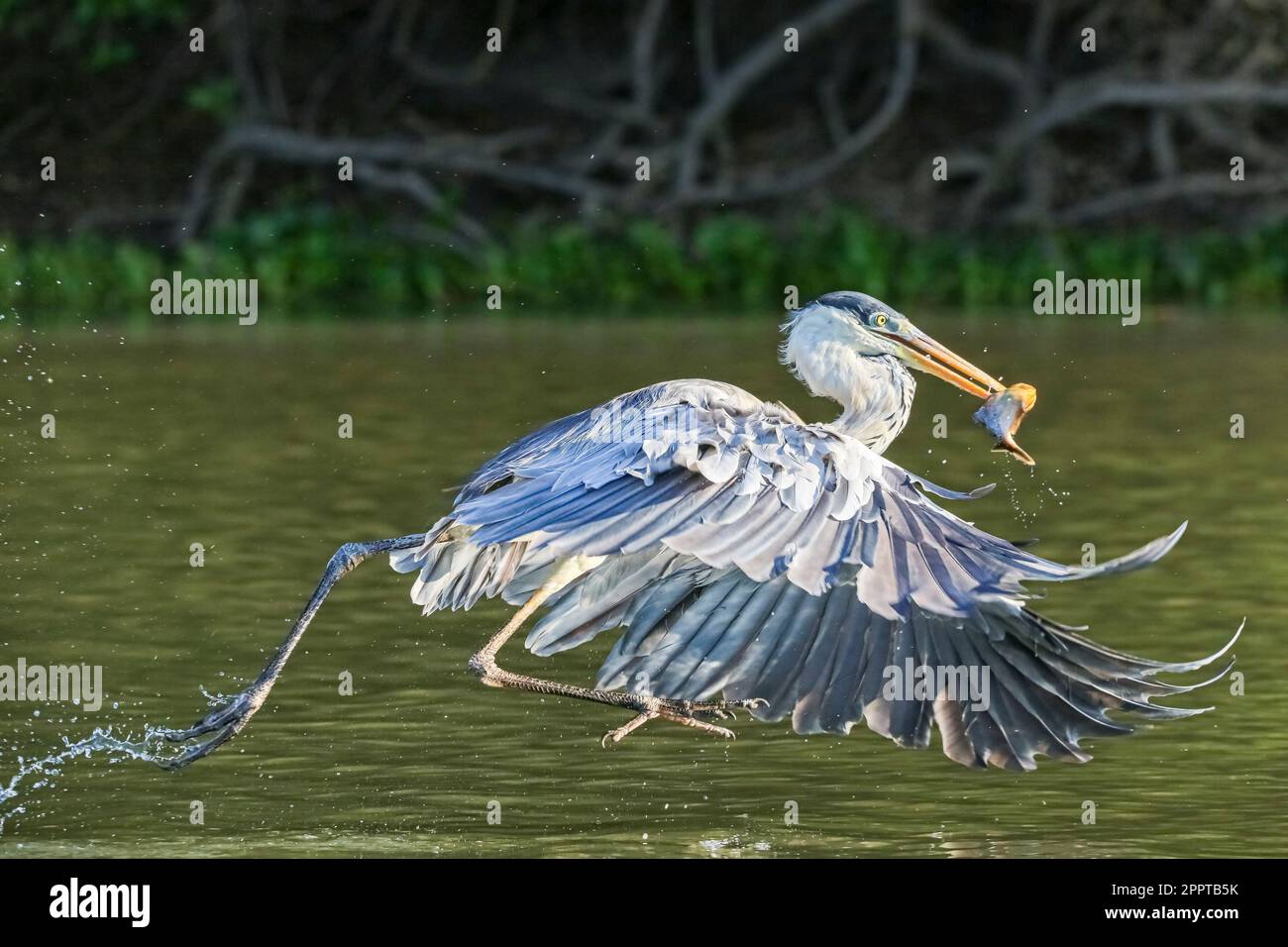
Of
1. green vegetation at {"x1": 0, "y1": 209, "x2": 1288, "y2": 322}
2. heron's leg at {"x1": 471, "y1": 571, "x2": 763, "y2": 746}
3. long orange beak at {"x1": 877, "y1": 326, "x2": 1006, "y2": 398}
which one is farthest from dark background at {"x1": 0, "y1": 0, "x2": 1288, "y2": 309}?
heron's leg at {"x1": 471, "y1": 571, "x2": 763, "y2": 746}

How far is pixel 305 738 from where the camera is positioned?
754 centimetres

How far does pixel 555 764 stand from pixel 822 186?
54.4 ft

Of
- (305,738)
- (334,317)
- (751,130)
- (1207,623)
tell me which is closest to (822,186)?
(751,130)

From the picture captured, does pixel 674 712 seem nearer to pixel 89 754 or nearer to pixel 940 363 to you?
pixel 940 363

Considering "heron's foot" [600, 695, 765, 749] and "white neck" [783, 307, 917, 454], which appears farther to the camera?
"white neck" [783, 307, 917, 454]

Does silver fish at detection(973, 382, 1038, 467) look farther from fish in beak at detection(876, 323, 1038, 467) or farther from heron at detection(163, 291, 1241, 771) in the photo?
heron at detection(163, 291, 1241, 771)

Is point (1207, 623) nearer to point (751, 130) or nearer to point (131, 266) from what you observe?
point (131, 266)

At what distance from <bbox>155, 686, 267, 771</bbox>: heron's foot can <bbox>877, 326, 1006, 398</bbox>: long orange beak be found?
2157 millimetres

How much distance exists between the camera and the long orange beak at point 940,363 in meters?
7.22

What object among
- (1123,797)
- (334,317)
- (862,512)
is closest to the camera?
(862,512)

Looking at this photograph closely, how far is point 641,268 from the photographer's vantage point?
20.9 metres

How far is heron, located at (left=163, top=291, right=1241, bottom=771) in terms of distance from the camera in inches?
238

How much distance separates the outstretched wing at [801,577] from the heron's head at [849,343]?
0.47 metres
